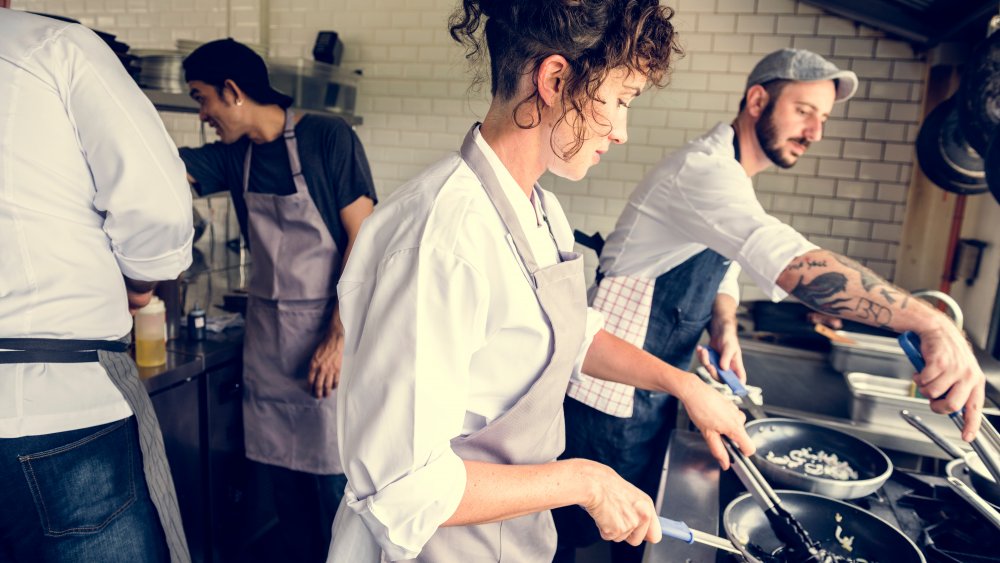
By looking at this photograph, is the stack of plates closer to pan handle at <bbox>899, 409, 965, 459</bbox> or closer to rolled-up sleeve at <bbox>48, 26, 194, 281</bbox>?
rolled-up sleeve at <bbox>48, 26, 194, 281</bbox>

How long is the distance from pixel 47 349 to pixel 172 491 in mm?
489

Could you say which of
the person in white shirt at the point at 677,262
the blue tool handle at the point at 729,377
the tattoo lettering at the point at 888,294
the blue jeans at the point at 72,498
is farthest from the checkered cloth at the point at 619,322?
the blue jeans at the point at 72,498

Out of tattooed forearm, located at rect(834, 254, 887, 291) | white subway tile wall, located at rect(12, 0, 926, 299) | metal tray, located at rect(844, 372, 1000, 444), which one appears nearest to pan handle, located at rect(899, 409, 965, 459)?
tattooed forearm, located at rect(834, 254, 887, 291)

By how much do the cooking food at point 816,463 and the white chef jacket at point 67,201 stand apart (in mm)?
1513

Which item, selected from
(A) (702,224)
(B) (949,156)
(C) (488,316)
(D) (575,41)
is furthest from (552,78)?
(B) (949,156)

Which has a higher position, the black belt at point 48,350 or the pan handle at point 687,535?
the black belt at point 48,350

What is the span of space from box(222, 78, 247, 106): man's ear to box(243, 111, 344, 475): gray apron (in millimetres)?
162

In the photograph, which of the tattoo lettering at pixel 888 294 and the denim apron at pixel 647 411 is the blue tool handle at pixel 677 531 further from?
the denim apron at pixel 647 411

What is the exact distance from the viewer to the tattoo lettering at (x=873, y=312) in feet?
4.85

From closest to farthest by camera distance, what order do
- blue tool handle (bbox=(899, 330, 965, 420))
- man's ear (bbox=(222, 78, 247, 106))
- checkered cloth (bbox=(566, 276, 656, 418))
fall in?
blue tool handle (bbox=(899, 330, 965, 420)) → checkered cloth (bbox=(566, 276, 656, 418)) → man's ear (bbox=(222, 78, 247, 106))

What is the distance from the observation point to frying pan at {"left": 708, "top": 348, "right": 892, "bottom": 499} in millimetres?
1510

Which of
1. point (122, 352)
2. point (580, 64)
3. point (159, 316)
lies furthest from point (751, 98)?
point (159, 316)

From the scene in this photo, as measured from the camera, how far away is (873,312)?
150 cm

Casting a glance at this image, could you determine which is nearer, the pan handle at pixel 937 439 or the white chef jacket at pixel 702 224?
the pan handle at pixel 937 439
